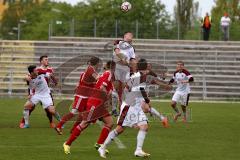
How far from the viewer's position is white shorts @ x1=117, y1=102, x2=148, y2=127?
15.4 metres

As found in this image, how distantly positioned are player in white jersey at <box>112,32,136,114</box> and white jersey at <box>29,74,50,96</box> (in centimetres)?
226

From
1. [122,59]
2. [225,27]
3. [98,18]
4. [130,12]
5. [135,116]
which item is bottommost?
[135,116]

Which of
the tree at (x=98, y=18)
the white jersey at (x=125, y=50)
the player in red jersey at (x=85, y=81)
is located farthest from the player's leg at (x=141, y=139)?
the tree at (x=98, y=18)

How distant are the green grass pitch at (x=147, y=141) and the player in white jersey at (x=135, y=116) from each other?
30 centimetres

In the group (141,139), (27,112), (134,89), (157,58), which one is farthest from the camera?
(157,58)

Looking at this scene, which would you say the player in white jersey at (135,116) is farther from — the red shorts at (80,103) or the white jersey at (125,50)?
the white jersey at (125,50)

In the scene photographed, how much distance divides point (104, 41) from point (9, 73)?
23.0 feet

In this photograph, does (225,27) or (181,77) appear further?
(225,27)

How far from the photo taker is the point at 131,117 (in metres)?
15.4

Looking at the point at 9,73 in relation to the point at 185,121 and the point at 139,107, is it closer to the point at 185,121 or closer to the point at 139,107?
the point at 185,121

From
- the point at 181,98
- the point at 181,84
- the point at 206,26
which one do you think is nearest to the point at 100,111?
the point at 181,98

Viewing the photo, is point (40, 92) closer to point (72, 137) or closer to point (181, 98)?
point (72, 137)

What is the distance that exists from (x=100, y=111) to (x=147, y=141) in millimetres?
2081

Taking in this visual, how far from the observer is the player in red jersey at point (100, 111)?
15656 mm
